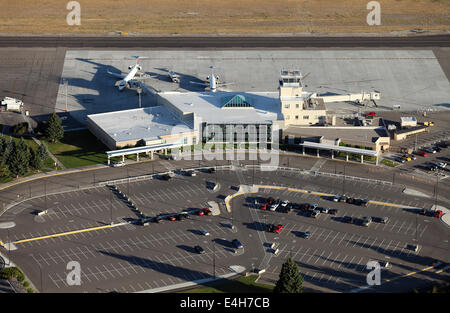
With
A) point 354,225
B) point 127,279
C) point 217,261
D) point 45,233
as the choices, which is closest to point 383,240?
point 354,225

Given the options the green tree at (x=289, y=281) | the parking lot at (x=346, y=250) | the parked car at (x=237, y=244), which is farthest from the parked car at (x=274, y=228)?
the green tree at (x=289, y=281)

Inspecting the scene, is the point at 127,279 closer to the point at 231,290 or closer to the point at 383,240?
the point at 231,290

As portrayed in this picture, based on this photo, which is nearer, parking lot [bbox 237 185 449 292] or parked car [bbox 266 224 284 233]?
parking lot [bbox 237 185 449 292]

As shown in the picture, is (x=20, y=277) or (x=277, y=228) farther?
(x=277, y=228)

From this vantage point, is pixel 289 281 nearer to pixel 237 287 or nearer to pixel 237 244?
pixel 237 287

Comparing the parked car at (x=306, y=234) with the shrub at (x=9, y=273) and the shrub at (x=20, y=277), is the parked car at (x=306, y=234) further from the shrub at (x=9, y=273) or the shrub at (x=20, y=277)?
the shrub at (x=9, y=273)

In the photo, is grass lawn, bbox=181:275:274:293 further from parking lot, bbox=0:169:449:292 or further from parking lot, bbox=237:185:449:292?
parking lot, bbox=237:185:449:292

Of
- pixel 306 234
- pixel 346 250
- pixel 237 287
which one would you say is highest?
pixel 306 234

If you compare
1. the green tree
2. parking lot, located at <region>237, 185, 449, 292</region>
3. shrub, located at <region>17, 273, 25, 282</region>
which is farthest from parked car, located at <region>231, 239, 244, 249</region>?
shrub, located at <region>17, 273, 25, 282</region>

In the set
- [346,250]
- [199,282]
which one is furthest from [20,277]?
[346,250]

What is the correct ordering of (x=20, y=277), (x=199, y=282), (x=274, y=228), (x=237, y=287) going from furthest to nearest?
(x=274, y=228) < (x=199, y=282) < (x=20, y=277) < (x=237, y=287)
